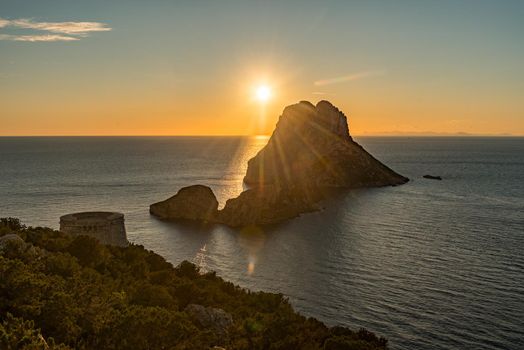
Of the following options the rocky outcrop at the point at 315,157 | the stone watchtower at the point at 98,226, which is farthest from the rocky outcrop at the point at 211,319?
the rocky outcrop at the point at 315,157

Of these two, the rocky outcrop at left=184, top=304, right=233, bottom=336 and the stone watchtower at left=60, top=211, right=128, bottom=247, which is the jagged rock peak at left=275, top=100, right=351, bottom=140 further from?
the rocky outcrop at left=184, top=304, right=233, bottom=336

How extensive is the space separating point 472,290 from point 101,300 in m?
46.7

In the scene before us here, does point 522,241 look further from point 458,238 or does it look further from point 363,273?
point 363,273

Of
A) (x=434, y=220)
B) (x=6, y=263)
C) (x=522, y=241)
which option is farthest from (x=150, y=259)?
(x=434, y=220)

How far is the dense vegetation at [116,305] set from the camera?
2059 centimetres

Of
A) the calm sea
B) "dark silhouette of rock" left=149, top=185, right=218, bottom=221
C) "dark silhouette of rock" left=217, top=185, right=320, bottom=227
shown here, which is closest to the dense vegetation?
the calm sea

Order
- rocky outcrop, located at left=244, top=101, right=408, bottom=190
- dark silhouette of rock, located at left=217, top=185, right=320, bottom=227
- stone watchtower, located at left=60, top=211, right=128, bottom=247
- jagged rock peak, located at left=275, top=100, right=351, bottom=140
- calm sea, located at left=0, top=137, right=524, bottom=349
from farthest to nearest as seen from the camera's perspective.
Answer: jagged rock peak, located at left=275, top=100, right=351, bottom=140, rocky outcrop, located at left=244, top=101, right=408, bottom=190, dark silhouette of rock, located at left=217, top=185, right=320, bottom=227, calm sea, located at left=0, top=137, right=524, bottom=349, stone watchtower, located at left=60, top=211, right=128, bottom=247

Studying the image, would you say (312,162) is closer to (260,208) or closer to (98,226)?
(260,208)

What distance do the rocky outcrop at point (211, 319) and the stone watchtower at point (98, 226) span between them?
1829cm

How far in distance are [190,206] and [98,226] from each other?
58539 mm

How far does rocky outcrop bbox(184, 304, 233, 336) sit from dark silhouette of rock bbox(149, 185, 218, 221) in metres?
70.9

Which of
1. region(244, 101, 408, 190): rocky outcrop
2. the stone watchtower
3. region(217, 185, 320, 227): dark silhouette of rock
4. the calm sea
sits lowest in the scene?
the calm sea

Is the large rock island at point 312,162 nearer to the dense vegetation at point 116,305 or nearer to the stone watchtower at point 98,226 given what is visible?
the stone watchtower at point 98,226

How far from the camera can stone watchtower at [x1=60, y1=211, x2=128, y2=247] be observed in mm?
43625
